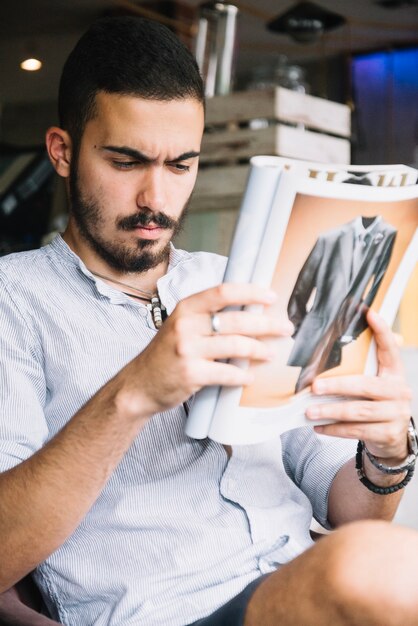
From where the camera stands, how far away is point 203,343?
3.12ft

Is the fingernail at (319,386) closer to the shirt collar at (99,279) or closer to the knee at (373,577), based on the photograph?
the knee at (373,577)

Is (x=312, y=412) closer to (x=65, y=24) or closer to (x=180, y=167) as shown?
(x=180, y=167)

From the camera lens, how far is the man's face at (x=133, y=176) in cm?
133

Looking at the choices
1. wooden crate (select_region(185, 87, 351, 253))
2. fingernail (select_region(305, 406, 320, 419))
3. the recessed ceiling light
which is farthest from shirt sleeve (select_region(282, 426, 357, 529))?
the recessed ceiling light

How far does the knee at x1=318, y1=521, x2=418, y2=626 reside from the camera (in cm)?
88

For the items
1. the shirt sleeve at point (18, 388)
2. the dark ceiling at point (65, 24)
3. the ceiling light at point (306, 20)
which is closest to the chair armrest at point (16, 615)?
the shirt sleeve at point (18, 388)

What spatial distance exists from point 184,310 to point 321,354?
0.72ft

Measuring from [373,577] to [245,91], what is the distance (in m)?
2.52

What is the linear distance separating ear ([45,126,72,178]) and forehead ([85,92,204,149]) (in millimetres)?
85

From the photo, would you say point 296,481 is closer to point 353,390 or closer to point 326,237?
point 353,390

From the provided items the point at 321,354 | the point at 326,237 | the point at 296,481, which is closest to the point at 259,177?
the point at 326,237

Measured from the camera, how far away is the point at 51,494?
1039 millimetres

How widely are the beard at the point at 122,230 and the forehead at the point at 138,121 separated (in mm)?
99

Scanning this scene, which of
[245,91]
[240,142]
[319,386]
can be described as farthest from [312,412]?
[245,91]
